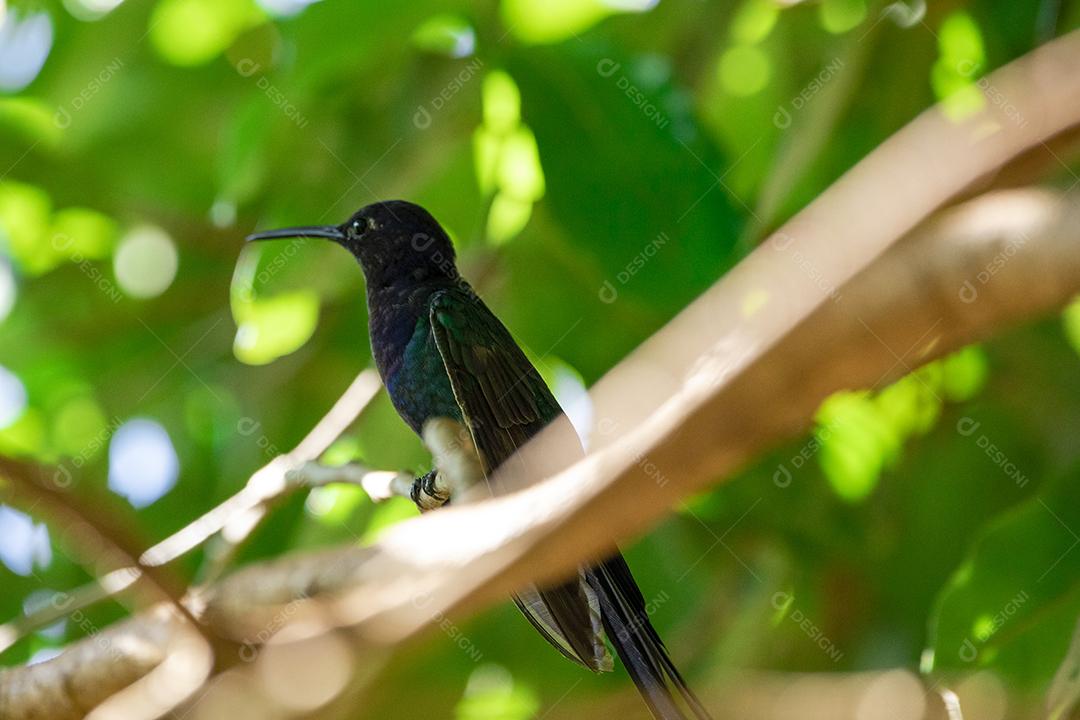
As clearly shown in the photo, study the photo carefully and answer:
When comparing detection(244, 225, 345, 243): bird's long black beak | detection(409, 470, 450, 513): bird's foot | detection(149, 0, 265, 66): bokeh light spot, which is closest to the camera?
detection(409, 470, 450, 513): bird's foot

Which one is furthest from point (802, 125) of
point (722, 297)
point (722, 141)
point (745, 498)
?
point (722, 297)

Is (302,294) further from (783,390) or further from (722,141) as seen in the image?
(783,390)

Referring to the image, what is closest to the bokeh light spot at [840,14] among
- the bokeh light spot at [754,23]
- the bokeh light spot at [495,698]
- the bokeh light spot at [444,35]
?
the bokeh light spot at [754,23]

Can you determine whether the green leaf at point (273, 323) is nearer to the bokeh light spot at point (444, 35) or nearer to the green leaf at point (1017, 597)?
the bokeh light spot at point (444, 35)

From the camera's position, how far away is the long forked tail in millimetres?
2109

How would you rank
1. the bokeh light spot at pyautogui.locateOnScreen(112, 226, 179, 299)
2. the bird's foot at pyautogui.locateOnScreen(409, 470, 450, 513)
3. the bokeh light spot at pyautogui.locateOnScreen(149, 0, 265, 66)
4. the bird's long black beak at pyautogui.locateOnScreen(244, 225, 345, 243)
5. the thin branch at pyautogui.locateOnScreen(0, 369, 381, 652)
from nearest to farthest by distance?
the thin branch at pyautogui.locateOnScreen(0, 369, 381, 652) < the bird's foot at pyautogui.locateOnScreen(409, 470, 450, 513) < the bird's long black beak at pyautogui.locateOnScreen(244, 225, 345, 243) < the bokeh light spot at pyautogui.locateOnScreen(149, 0, 265, 66) < the bokeh light spot at pyautogui.locateOnScreen(112, 226, 179, 299)

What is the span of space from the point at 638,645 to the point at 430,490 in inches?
24.5

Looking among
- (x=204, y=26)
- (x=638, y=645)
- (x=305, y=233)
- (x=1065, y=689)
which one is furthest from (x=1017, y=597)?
(x=204, y=26)

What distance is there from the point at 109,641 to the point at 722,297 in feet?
5.78

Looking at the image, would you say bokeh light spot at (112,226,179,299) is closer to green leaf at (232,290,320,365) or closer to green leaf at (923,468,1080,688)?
green leaf at (232,290,320,365)

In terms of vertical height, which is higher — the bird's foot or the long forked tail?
the bird's foot

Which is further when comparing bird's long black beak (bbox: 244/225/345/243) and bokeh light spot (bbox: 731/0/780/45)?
bokeh light spot (bbox: 731/0/780/45)

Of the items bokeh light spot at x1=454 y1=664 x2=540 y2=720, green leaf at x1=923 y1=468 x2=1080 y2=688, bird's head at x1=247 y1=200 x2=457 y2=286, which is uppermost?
bird's head at x1=247 y1=200 x2=457 y2=286

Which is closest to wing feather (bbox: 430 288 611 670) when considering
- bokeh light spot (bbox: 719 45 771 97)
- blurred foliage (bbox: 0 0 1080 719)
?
blurred foliage (bbox: 0 0 1080 719)
